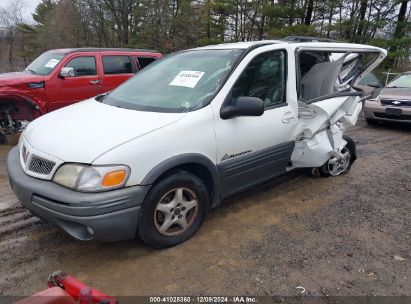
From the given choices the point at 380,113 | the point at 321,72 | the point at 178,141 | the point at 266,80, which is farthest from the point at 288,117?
the point at 380,113

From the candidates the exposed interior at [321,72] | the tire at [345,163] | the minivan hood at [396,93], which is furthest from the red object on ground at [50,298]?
the minivan hood at [396,93]

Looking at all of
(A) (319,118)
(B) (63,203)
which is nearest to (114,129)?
(B) (63,203)

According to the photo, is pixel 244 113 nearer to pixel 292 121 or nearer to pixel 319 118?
pixel 292 121

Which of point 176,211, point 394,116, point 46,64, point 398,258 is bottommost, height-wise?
point 394,116

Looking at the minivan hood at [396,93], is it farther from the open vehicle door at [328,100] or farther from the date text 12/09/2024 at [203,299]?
the date text 12/09/2024 at [203,299]

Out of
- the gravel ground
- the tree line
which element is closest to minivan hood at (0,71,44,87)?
the gravel ground

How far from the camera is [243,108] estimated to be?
3.35 meters

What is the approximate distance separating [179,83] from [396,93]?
6956mm

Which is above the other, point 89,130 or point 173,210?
point 89,130

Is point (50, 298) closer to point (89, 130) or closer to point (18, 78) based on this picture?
point (89, 130)

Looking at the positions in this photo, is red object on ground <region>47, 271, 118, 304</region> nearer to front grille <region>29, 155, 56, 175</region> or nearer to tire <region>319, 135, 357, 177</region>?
front grille <region>29, 155, 56, 175</region>

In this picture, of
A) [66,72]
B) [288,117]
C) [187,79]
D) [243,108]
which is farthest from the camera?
[66,72]

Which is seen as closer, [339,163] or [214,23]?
[339,163]

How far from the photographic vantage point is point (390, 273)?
3.00 meters
